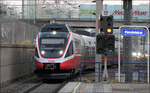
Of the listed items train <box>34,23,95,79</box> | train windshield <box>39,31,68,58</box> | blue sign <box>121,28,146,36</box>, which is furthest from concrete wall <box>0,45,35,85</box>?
blue sign <box>121,28,146,36</box>

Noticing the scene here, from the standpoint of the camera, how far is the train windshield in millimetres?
21922

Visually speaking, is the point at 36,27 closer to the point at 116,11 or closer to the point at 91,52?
the point at 91,52

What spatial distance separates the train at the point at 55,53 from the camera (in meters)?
21.8

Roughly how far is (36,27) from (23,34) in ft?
18.2

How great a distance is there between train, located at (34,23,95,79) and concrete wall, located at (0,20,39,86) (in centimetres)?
147

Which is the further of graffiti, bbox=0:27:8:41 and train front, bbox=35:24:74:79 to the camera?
train front, bbox=35:24:74:79

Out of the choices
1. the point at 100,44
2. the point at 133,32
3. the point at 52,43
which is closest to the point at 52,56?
the point at 52,43

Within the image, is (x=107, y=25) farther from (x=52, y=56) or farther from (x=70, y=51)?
(x=70, y=51)

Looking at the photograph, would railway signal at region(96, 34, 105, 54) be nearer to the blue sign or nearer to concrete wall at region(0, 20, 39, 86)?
concrete wall at region(0, 20, 39, 86)

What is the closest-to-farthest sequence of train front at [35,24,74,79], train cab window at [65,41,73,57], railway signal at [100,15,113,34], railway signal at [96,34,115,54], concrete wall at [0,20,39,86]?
railway signal at [96,34,115,54]
railway signal at [100,15,113,34]
concrete wall at [0,20,39,86]
train front at [35,24,74,79]
train cab window at [65,41,73,57]

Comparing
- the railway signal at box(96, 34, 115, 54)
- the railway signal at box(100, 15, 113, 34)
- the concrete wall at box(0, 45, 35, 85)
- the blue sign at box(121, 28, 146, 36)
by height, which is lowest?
the concrete wall at box(0, 45, 35, 85)

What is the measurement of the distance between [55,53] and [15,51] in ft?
8.78

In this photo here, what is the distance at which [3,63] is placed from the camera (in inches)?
775

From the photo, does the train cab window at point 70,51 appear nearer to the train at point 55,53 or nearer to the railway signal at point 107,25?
the train at point 55,53
